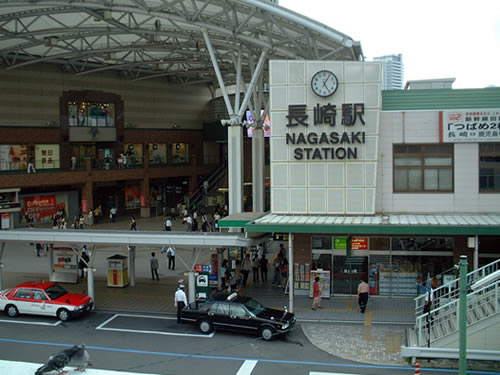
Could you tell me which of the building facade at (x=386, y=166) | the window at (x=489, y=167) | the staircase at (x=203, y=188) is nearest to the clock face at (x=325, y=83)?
the building facade at (x=386, y=166)

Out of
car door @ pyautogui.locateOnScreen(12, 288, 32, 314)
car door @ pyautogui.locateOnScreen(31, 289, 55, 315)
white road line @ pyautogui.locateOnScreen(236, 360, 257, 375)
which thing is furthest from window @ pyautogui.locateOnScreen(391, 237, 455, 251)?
car door @ pyautogui.locateOnScreen(12, 288, 32, 314)

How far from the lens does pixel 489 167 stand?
68.3 ft

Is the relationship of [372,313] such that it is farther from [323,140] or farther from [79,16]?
[79,16]

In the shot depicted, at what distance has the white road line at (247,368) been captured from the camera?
49.2 ft

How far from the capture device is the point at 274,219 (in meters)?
20.9

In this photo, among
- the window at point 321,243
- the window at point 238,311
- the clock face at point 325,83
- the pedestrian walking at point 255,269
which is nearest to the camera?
the window at point 238,311

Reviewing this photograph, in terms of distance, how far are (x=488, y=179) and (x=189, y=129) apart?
4022 cm

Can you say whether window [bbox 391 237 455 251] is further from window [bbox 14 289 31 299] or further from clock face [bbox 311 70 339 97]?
window [bbox 14 289 31 299]

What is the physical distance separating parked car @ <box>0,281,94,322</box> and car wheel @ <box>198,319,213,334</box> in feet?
15.6

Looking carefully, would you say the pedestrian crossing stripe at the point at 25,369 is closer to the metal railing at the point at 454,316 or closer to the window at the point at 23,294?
the window at the point at 23,294

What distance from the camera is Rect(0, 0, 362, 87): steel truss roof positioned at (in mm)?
28000

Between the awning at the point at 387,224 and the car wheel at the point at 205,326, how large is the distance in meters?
3.56

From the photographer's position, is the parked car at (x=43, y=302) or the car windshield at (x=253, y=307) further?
the parked car at (x=43, y=302)

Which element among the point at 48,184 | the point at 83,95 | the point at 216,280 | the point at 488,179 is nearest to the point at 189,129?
the point at 83,95
